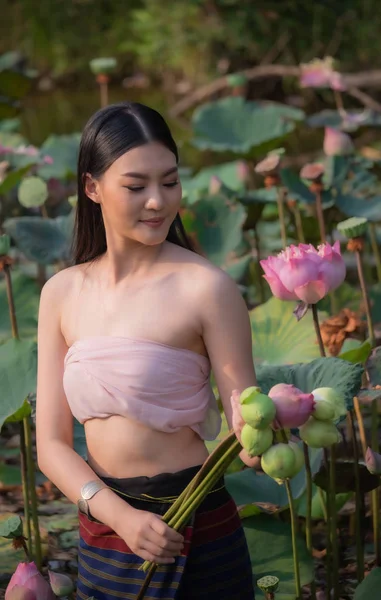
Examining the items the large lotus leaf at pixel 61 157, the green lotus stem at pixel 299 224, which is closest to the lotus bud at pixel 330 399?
the green lotus stem at pixel 299 224

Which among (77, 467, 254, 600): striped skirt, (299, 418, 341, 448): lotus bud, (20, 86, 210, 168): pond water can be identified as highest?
(20, 86, 210, 168): pond water

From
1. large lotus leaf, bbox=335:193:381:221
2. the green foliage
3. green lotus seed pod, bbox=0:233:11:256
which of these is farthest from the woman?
large lotus leaf, bbox=335:193:381:221

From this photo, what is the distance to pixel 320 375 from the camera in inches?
50.8

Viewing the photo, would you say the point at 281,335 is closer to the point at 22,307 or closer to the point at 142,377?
the point at 22,307

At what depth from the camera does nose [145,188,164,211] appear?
1.05m

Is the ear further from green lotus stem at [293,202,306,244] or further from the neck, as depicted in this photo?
green lotus stem at [293,202,306,244]

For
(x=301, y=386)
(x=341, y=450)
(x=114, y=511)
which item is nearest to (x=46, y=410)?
(x=114, y=511)

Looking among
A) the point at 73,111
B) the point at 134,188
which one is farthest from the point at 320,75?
the point at 73,111

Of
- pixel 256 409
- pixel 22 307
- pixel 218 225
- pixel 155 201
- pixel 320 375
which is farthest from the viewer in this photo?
pixel 218 225

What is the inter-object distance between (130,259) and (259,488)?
606mm

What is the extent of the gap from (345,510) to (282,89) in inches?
274

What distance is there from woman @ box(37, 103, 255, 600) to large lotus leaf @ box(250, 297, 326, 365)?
64cm

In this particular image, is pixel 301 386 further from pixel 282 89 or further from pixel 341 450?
pixel 282 89

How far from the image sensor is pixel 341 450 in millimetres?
2074
